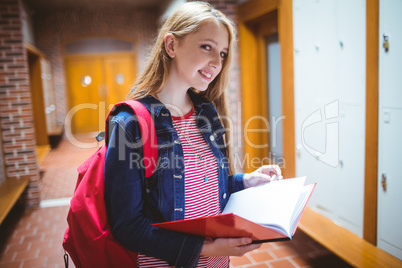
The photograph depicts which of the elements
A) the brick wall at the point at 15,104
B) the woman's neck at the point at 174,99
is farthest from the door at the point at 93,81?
the woman's neck at the point at 174,99

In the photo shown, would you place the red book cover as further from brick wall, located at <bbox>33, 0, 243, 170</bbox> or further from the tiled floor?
brick wall, located at <bbox>33, 0, 243, 170</bbox>

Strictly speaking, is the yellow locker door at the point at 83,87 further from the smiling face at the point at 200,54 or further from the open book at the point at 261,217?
the open book at the point at 261,217

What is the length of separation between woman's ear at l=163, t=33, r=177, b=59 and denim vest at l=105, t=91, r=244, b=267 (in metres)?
0.19

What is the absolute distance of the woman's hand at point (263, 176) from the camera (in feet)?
4.40

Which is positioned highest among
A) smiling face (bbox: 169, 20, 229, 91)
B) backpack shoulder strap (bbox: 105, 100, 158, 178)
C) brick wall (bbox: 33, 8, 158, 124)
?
brick wall (bbox: 33, 8, 158, 124)

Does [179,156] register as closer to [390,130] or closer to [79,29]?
[390,130]

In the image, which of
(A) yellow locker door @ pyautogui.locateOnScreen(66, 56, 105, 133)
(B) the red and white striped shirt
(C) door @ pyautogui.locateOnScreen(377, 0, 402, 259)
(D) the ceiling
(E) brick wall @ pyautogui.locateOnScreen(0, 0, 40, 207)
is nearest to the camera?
(B) the red and white striped shirt

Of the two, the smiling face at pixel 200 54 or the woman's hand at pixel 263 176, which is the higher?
the smiling face at pixel 200 54

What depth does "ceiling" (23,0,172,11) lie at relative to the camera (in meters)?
8.33

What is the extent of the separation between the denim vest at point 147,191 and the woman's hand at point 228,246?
3 centimetres

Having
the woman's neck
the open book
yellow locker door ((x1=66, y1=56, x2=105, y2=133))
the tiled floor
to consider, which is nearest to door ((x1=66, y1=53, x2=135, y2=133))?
yellow locker door ((x1=66, y1=56, x2=105, y2=133))

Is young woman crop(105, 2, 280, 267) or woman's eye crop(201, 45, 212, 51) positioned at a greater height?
woman's eye crop(201, 45, 212, 51)

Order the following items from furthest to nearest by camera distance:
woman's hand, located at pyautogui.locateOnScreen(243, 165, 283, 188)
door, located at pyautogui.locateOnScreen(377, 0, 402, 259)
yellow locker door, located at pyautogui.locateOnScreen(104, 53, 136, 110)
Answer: yellow locker door, located at pyautogui.locateOnScreen(104, 53, 136, 110)
door, located at pyautogui.locateOnScreen(377, 0, 402, 259)
woman's hand, located at pyautogui.locateOnScreen(243, 165, 283, 188)

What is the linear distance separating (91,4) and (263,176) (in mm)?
8879
